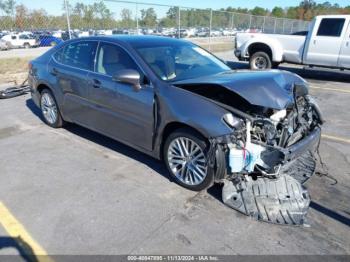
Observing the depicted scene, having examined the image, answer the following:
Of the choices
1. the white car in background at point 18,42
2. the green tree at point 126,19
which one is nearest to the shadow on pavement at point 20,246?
the green tree at point 126,19

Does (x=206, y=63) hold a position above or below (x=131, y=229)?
above

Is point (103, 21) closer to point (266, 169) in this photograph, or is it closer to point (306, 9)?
point (266, 169)

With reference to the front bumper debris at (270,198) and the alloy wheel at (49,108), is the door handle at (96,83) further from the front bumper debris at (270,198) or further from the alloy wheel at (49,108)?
the front bumper debris at (270,198)

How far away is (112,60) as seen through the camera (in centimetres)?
441

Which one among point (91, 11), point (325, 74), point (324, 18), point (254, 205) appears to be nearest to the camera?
point (254, 205)

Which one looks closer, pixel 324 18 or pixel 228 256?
pixel 228 256

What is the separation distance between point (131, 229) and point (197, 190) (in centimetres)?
95

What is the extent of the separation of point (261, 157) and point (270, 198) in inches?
17.6

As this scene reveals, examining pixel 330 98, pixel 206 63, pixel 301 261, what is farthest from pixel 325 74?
pixel 301 261

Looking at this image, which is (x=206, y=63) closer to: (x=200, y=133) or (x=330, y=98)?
(x=200, y=133)

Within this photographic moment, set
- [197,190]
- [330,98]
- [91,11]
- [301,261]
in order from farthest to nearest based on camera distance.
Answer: [91,11], [330,98], [197,190], [301,261]

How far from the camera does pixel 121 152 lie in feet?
15.9

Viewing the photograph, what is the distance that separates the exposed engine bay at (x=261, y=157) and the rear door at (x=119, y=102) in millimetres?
609

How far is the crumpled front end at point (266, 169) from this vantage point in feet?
10.8
